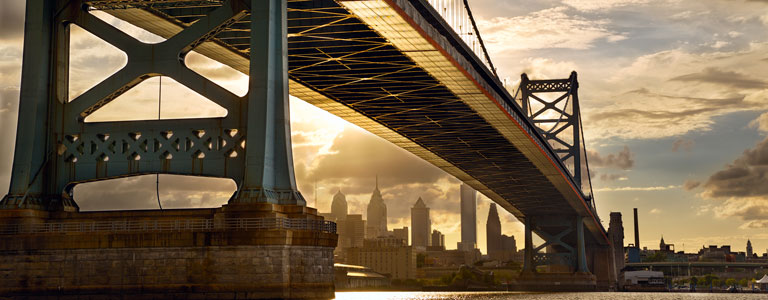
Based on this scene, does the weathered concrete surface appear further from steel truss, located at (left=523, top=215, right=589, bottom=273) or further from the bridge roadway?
steel truss, located at (left=523, top=215, right=589, bottom=273)

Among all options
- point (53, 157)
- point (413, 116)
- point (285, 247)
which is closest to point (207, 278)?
point (285, 247)

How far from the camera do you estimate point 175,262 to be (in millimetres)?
31375

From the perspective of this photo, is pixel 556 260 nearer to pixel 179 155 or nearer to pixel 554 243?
pixel 554 243

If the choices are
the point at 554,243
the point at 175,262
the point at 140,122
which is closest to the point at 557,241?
the point at 554,243

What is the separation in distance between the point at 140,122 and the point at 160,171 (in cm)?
191

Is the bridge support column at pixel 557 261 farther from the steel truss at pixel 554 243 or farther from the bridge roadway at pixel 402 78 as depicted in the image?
the bridge roadway at pixel 402 78

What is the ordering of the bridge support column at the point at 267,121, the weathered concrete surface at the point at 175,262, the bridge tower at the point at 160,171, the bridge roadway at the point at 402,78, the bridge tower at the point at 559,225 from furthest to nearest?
the bridge tower at the point at 559,225
the bridge roadway at the point at 402,78
the bridge support column at the point at 267,121
the bridge tower at the point at 160,171
the weathered concrete surface at the point at 175,262

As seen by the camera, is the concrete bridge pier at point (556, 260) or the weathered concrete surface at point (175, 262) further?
the concrete bridge pier at point (556, 260)

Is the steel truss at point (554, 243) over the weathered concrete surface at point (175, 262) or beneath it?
over

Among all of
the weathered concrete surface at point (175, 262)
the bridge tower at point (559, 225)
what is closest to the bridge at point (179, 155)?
the weathered concrete surface at point (175, 262)

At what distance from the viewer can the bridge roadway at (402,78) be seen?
43.0 metres

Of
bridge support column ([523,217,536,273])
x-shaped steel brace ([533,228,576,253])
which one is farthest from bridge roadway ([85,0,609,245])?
x-shaped steel brace ([533,228,576,253])

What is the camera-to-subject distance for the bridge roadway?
43.0m

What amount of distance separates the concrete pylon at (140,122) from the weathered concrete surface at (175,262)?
1.43 meters
